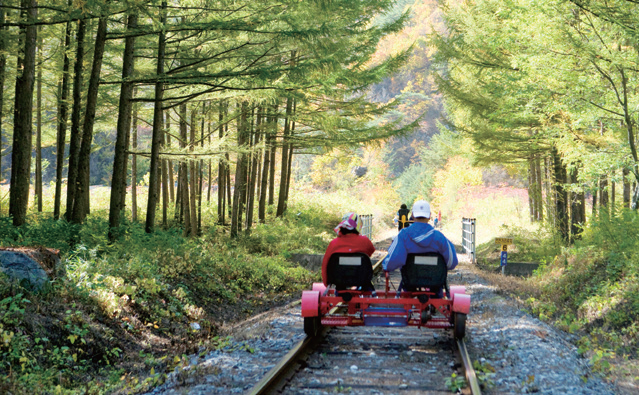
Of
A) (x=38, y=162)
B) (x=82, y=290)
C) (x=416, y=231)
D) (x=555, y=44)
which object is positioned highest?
(x=555, y=44)

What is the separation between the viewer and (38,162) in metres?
20.6

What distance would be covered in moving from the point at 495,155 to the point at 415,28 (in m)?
86.0

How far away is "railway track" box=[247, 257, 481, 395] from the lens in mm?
4863

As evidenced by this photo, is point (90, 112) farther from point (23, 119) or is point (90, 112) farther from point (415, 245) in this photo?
point (415, 245)

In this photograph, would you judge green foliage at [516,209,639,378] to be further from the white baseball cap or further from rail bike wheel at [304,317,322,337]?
rail bike wheel at [304,317,322,337]

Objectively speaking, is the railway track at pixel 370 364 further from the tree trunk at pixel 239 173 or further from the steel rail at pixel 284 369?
the tree trunk at pixel 239 173

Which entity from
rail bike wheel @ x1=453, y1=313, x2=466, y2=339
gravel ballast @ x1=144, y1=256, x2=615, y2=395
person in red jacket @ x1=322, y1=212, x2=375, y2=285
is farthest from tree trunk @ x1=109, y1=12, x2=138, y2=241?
rail bike wheel @ x1=453, y1=313, x2=466, y2=339

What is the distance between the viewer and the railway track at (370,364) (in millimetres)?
4863

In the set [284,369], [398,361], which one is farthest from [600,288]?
[284,369]

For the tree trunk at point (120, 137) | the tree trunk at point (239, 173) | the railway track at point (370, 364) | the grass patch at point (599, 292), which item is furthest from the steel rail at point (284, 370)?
the tree trunk at point (239, 173)

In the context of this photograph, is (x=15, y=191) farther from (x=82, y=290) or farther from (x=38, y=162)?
(x=38, y=162)

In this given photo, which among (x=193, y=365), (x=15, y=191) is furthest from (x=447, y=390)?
(x=15, y=191)

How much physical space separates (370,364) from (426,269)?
5.11 feet

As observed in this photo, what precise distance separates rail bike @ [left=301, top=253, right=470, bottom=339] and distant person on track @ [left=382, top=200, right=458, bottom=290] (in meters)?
0.09
